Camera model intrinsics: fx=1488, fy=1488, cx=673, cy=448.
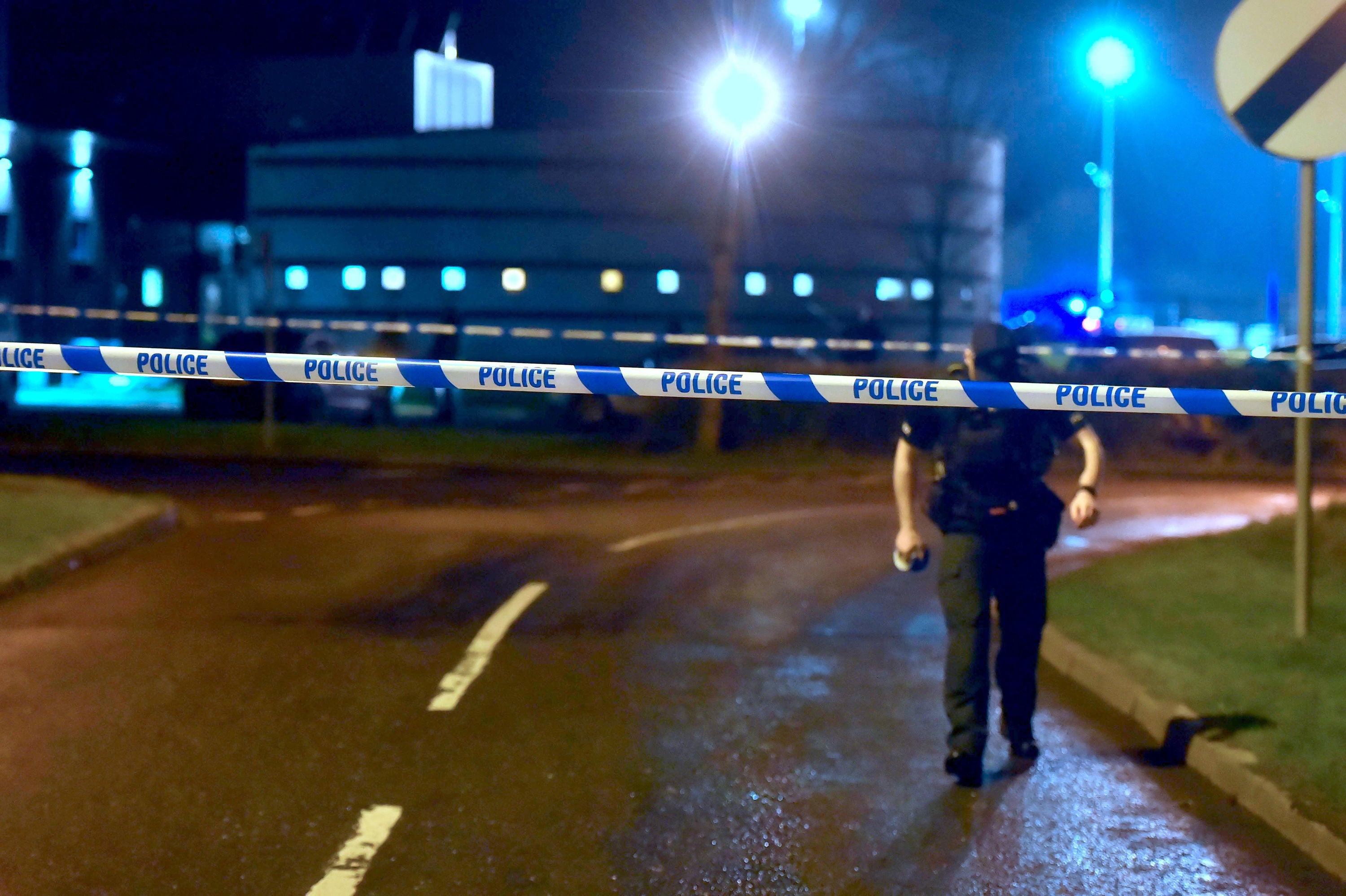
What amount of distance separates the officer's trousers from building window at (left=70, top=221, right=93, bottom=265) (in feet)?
109

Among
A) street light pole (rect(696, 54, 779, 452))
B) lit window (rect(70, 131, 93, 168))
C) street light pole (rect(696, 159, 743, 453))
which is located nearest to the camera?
street light pole (rect(696, 54, 779, 452))

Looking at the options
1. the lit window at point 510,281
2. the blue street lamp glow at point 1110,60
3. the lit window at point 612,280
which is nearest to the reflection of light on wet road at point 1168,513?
the blue street lamp glow at point 1110,60

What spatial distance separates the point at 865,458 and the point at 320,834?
55.3ft

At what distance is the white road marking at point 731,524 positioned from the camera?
1217cm

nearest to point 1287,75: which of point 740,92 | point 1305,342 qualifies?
point 1305,342

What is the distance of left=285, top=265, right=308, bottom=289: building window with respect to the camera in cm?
3684

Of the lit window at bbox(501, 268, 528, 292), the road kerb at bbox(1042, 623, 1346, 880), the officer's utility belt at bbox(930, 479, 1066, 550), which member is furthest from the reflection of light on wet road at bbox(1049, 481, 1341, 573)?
the lit window at bbox(501, 268, 528, 292)

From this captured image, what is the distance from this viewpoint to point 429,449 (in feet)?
68.8

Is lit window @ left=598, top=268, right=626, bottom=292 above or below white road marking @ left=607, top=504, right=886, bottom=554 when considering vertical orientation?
above

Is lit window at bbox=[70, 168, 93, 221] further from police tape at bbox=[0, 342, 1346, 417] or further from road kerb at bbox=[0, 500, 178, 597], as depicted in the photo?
police tape at bbox=[0, 342, 1346, 417]

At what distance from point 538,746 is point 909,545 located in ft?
5.60

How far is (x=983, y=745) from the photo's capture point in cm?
560

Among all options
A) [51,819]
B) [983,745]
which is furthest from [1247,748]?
[51,819]

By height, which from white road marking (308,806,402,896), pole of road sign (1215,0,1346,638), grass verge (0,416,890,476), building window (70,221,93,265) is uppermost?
building window (70,221,93,265)
